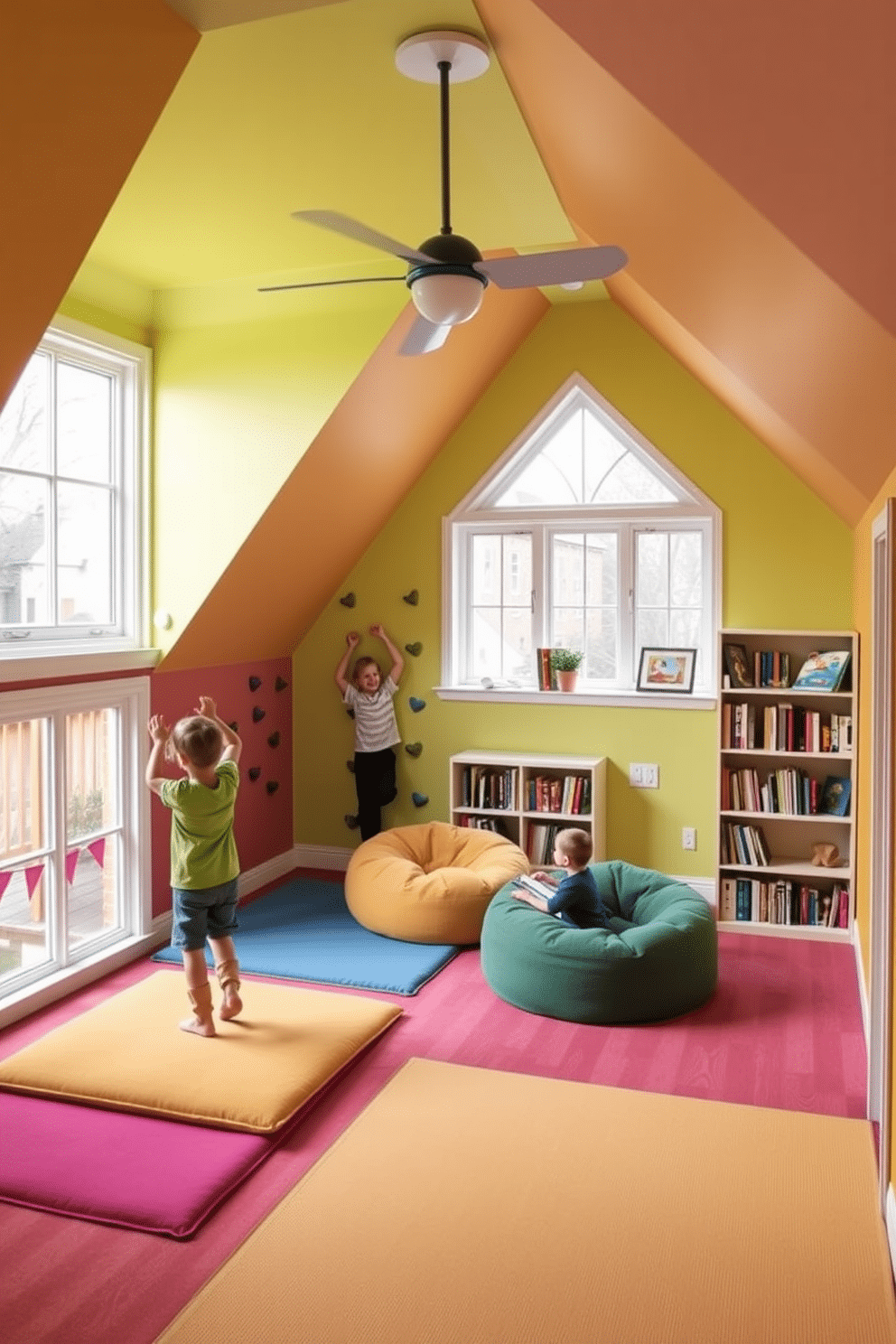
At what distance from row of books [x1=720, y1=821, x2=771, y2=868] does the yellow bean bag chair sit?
1082 millimetres

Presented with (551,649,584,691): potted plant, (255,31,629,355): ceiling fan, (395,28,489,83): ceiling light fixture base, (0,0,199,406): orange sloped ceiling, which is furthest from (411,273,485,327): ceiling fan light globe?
(551,649,584,691): potted plant

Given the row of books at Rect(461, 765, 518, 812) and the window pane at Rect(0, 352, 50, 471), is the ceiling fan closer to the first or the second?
the window pane at Rect(0, 352, 50, 471)

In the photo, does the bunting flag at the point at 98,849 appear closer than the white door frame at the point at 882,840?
No

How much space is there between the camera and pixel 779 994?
493 centimetres

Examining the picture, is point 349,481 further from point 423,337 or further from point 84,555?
point 423,337

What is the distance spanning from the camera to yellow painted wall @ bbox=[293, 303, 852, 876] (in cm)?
608

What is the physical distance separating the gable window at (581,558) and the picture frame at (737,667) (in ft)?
0.96

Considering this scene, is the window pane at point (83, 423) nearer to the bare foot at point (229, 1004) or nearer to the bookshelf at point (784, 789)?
the bare foot at point (229, 1004)

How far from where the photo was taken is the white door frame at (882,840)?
3248 mm

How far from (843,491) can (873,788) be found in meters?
1.44

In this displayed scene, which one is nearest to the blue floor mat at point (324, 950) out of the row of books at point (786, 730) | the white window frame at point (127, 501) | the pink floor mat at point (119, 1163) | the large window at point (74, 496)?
the pink floor mat at point (119, 1163)

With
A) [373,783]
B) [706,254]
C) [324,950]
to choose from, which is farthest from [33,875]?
[706,254]

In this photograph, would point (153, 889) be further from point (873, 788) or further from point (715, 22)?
point (715, 22)

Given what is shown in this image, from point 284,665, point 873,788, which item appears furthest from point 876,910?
point 284,665
